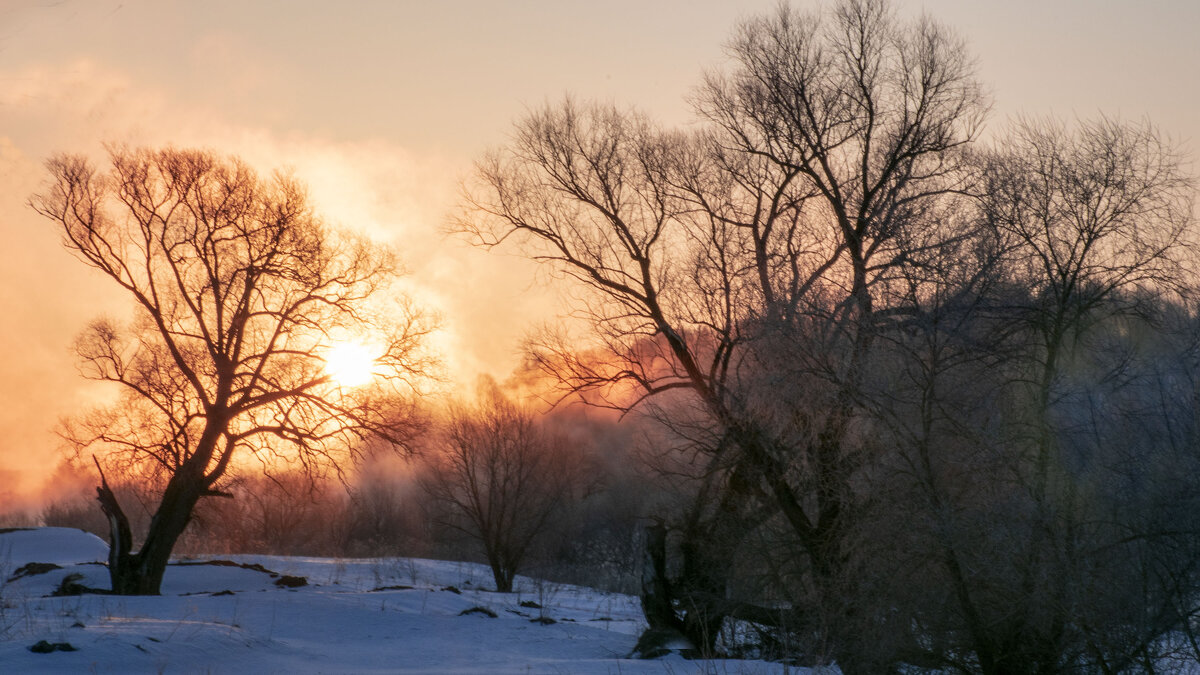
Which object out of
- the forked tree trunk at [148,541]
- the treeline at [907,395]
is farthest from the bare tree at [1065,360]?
the forked tree trunk at [148,541]

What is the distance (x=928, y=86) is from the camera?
1522cm

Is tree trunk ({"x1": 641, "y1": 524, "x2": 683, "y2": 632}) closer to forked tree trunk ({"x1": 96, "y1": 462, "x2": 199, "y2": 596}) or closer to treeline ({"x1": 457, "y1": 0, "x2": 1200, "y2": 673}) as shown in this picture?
treeline ({"x1": 457, "y1": 0, "x2": 1200, "y2": 673})

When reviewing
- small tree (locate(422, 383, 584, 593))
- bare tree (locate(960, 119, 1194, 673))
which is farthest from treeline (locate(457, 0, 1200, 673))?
small tree (locate(422, 383, 584, 593))

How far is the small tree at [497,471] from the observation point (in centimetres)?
3156

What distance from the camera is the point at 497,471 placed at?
1284 inches

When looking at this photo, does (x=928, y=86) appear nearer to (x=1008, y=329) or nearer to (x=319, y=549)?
(x=1008, y=329)

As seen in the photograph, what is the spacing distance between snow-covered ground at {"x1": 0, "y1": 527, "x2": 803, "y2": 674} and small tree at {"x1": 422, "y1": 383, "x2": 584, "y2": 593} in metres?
7.32

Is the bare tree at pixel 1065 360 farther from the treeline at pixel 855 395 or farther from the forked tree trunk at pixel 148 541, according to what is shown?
the forked tree trunk at pixel 148 541

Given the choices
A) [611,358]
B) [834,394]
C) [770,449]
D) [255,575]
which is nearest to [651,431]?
[611,358]

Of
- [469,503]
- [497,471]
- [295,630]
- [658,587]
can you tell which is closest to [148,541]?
[295,630]

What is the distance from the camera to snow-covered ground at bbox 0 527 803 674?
10.1m

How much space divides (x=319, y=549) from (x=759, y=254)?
43.3 metres

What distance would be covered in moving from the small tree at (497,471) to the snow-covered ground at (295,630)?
24.0 feet

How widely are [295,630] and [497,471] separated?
59.9ft
